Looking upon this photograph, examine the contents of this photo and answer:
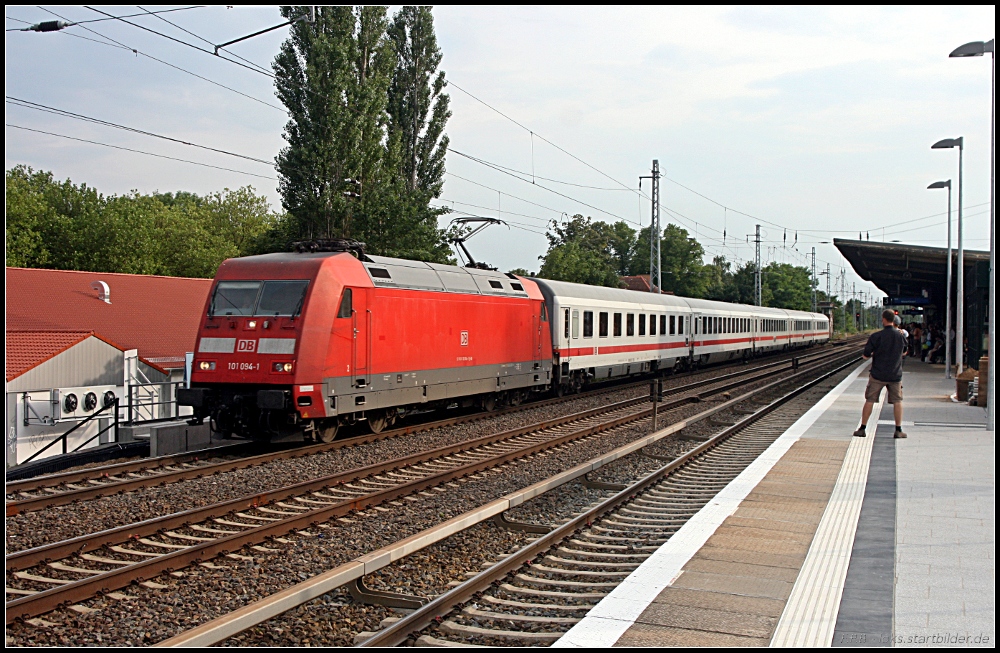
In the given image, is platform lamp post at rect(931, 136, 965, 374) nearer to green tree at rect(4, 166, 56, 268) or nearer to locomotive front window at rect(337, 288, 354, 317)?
locomotive front window at rect(337, 288, 354, 317)

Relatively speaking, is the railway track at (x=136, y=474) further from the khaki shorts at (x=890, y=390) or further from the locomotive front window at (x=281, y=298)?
the khaki shorts at (x=890, y=390)

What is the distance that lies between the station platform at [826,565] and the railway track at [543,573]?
0.46 m

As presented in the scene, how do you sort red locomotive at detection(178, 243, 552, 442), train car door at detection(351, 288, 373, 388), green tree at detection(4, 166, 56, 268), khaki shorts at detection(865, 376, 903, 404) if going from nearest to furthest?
1. khaki shorts at detection(865, 376, 903, 404)
2. red locomotive at detection(178, 243, 552, 442)
3. train car door at detection(351, 288, 373, 388)
4. green tree at detection(4, 166, 56, 268)

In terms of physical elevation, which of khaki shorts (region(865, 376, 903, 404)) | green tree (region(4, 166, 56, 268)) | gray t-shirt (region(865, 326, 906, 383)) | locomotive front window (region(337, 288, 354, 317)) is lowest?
khaki shorts (region(865, 376, 903, 404))

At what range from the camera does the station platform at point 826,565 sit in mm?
4906

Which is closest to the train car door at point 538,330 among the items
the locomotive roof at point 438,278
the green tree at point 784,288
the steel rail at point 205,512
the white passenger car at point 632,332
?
the white passenger car at point 632,332

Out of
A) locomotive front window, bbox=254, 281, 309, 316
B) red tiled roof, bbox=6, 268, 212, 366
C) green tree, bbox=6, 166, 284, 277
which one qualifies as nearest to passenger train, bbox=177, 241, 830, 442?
locomotive front window, bbox=254, 281, 309, 316

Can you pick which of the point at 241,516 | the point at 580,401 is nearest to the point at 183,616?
the point at 241,516

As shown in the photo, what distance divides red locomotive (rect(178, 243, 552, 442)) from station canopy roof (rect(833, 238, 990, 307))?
63.5ft

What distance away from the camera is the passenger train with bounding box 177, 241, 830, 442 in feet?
42.0

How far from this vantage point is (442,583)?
682 cm

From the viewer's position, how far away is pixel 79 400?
18.4m

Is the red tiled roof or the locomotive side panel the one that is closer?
the locomotive side panel

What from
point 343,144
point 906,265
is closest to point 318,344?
point 343,144
